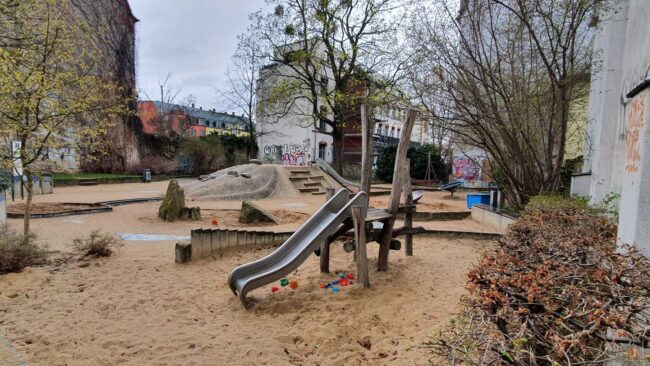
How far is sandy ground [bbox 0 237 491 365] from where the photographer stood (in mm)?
3006

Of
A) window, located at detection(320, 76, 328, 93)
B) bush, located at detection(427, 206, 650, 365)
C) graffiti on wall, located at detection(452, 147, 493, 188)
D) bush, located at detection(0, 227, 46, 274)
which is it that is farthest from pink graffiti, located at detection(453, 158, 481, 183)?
bush, located at detection(0, 227, 46, 274)

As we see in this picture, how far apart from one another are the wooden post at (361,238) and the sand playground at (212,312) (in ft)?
0.49

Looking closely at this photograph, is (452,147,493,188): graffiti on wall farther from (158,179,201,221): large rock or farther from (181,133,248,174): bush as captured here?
(181,133,248,174): bush

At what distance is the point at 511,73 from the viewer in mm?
7965

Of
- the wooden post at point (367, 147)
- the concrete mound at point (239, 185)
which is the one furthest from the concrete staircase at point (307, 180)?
the wooden post at point (367, 147)

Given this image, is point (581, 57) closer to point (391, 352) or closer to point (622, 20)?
point (622, 20)

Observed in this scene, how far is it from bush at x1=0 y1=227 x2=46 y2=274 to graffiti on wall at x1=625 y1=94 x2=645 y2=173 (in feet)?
22.5

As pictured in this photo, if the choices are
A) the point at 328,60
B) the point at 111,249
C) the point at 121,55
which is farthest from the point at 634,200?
the point at 121,55

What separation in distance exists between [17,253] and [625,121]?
792cm

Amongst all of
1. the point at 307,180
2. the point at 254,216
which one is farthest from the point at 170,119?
the point at 254,216

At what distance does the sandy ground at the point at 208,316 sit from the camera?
301cm

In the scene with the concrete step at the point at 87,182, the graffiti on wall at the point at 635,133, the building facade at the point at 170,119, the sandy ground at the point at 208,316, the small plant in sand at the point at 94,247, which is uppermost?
the building facade at the point at 170,119

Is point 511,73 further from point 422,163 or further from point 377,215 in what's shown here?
point 422,163

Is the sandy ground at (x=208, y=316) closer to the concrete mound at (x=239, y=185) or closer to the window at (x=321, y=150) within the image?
the concrete mound at (x=239, y=185)
